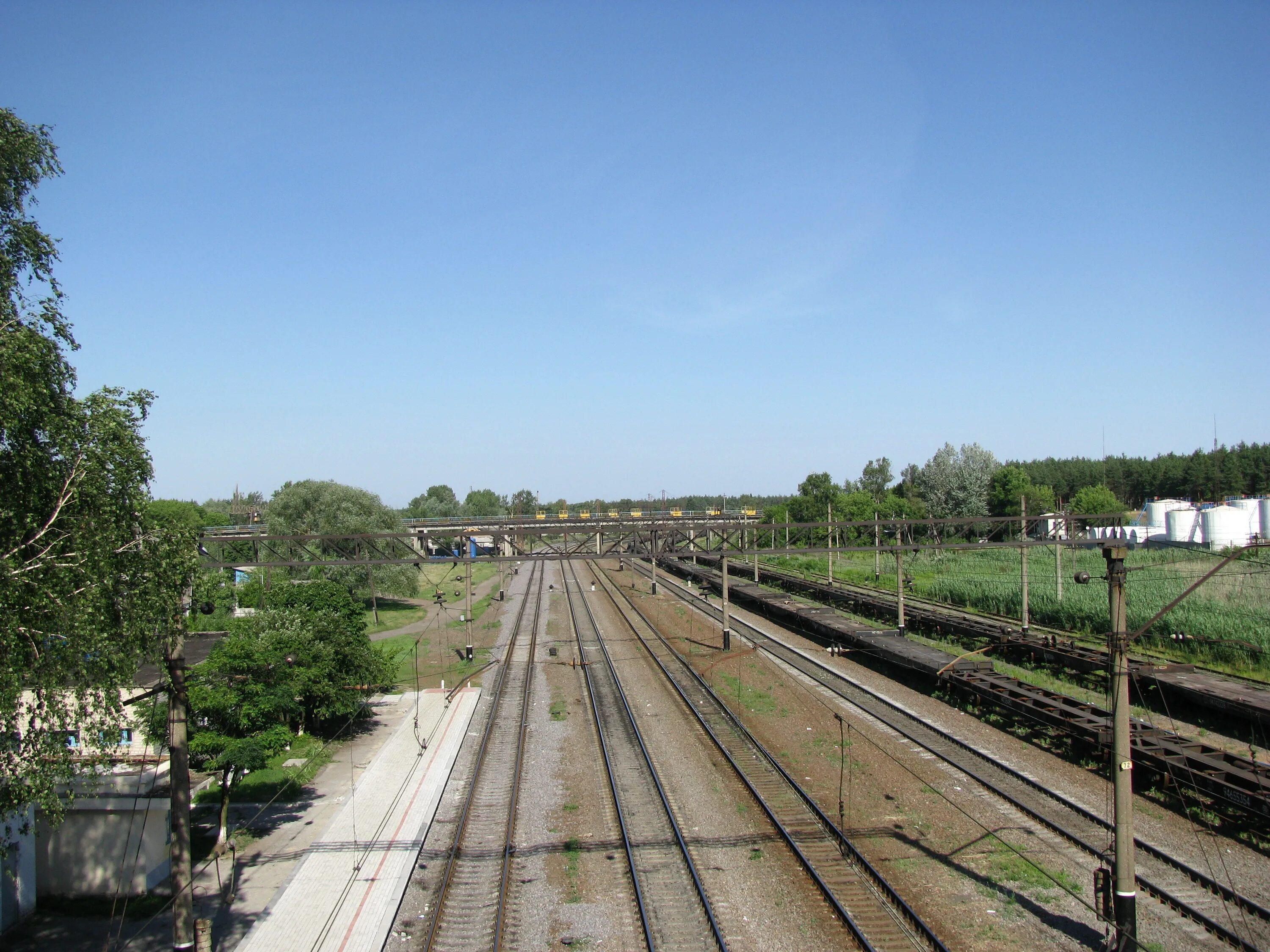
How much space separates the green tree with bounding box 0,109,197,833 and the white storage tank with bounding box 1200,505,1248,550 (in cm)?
7200

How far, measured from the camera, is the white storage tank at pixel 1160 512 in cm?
7300

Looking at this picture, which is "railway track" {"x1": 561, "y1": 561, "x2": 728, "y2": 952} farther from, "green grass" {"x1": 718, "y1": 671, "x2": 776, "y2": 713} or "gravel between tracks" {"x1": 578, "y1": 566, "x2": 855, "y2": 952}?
"green grass" {"x1": 718, "y1": 671, "x2": 776, "y2": 713}

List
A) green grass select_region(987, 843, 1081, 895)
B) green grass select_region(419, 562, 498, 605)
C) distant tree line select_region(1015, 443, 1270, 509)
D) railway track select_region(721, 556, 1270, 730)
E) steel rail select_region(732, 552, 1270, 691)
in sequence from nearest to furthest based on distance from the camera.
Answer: green grass select_region(987, 843, 1081, 895), railway track select_region(721, 556, 1270, 730), steel rail select_region(732, 552, 1270, 691), green grass select_region(419, 562, 498, 605), distant tree line select_region(1015, 443, 1270, 509)

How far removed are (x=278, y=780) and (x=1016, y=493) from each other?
78.1 metres

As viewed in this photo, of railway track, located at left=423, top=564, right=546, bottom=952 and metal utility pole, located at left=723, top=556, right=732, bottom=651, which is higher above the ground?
metal utility pole, located at left=723, top=556, right=732, bottom=651

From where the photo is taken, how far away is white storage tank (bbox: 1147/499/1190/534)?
73000 mm

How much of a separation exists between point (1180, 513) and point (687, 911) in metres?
72.5

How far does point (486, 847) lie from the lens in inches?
618

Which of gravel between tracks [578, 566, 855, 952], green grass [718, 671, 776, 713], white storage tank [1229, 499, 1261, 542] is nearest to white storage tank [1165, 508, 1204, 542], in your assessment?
white storage tank [1229, 499, 1261, 542]

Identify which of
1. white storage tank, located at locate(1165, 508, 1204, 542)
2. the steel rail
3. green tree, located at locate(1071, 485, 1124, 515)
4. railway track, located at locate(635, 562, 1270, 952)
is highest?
green tree, located at locate(1071, 485, 1124, 515)

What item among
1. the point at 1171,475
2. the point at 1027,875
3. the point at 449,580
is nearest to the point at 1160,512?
the point at 1171,475

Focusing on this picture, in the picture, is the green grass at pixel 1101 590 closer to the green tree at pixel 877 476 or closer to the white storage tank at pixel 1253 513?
the white storage tank at pixel 1253 513

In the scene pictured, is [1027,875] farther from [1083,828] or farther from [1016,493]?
[1016,493]

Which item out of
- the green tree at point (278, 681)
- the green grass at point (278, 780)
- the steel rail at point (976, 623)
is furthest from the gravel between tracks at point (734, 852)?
the green grass at point (278, 780)
